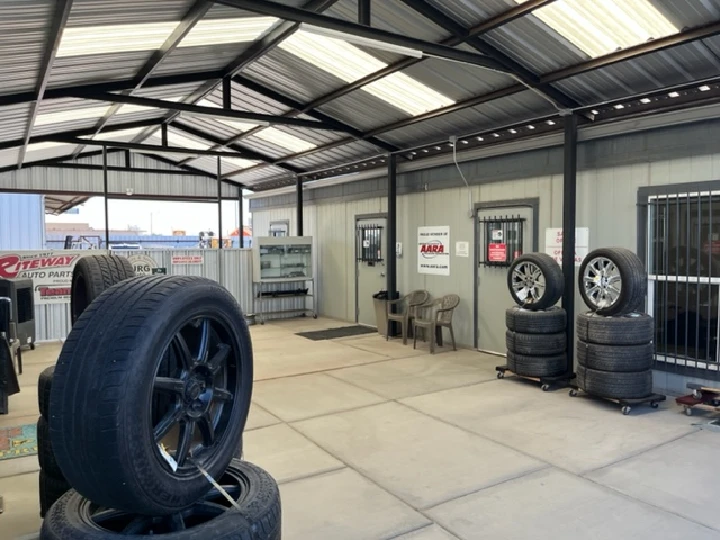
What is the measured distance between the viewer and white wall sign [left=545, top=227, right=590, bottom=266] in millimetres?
6551

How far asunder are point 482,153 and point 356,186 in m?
3.59

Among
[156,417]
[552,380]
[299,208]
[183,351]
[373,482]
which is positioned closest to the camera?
[183,351]

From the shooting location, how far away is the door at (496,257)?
7.43 metres

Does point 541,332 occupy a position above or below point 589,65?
below

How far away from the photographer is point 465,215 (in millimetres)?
8281

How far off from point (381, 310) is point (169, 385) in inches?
304

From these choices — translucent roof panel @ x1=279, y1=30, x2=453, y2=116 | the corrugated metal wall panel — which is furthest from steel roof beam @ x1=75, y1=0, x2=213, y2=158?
the corrugated metal wall panel

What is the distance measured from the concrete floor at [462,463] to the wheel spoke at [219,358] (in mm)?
1399

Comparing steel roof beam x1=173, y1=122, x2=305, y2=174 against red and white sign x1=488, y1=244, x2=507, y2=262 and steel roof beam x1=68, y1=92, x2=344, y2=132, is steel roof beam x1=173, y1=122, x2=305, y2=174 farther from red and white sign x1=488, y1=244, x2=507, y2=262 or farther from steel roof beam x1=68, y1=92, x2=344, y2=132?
red and white sign x1=488, y1=244, x2=507, y2=262

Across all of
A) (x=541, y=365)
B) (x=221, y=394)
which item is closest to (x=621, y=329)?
(x=541, y=365)

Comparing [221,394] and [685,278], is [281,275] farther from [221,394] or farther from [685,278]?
[221,394]

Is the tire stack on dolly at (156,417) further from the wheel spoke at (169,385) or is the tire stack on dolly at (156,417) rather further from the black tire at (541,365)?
the black tire at (541,365)

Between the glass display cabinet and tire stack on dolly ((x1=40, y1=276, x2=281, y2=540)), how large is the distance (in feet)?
30.8

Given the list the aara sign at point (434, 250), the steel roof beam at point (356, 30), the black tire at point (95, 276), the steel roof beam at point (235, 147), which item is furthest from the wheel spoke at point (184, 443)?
the steel roof beam at point (235, 147)
